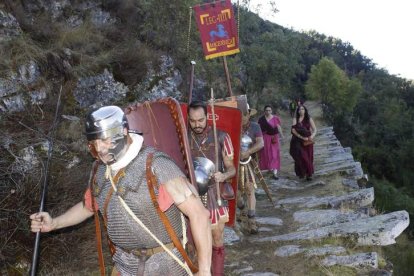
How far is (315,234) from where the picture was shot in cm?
575

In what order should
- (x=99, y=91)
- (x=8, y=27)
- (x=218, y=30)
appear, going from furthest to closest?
1. (x=99, y=91)
2. (x=8, y=27)
3. (x=218, y=30)

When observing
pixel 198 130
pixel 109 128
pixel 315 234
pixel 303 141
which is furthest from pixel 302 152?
pixel 109 128

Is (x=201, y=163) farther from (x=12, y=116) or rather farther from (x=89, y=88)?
(x=89, y=88)

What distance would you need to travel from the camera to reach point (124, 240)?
2.36 meters

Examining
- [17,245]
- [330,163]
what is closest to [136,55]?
[330,163]

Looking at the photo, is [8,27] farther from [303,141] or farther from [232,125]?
[303,141]

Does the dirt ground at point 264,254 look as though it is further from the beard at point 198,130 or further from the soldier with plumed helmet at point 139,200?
the soldier with plumed helmet at point 139,200

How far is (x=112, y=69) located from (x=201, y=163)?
6.47 m

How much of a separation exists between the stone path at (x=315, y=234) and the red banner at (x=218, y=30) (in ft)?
9.23

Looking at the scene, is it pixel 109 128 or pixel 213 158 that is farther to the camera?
pixel 213 158

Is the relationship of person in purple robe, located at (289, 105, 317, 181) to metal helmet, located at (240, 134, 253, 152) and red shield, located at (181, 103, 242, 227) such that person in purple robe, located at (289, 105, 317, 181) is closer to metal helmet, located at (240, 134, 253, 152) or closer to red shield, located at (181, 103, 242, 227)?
metal helmet, located at (240, 134, 253, 152)

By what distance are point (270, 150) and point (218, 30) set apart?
3248 mm

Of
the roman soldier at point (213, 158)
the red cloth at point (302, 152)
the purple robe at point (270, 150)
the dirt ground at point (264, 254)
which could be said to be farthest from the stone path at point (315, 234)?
the roman soldier at point (213, 158)

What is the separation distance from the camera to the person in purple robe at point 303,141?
913 cm
